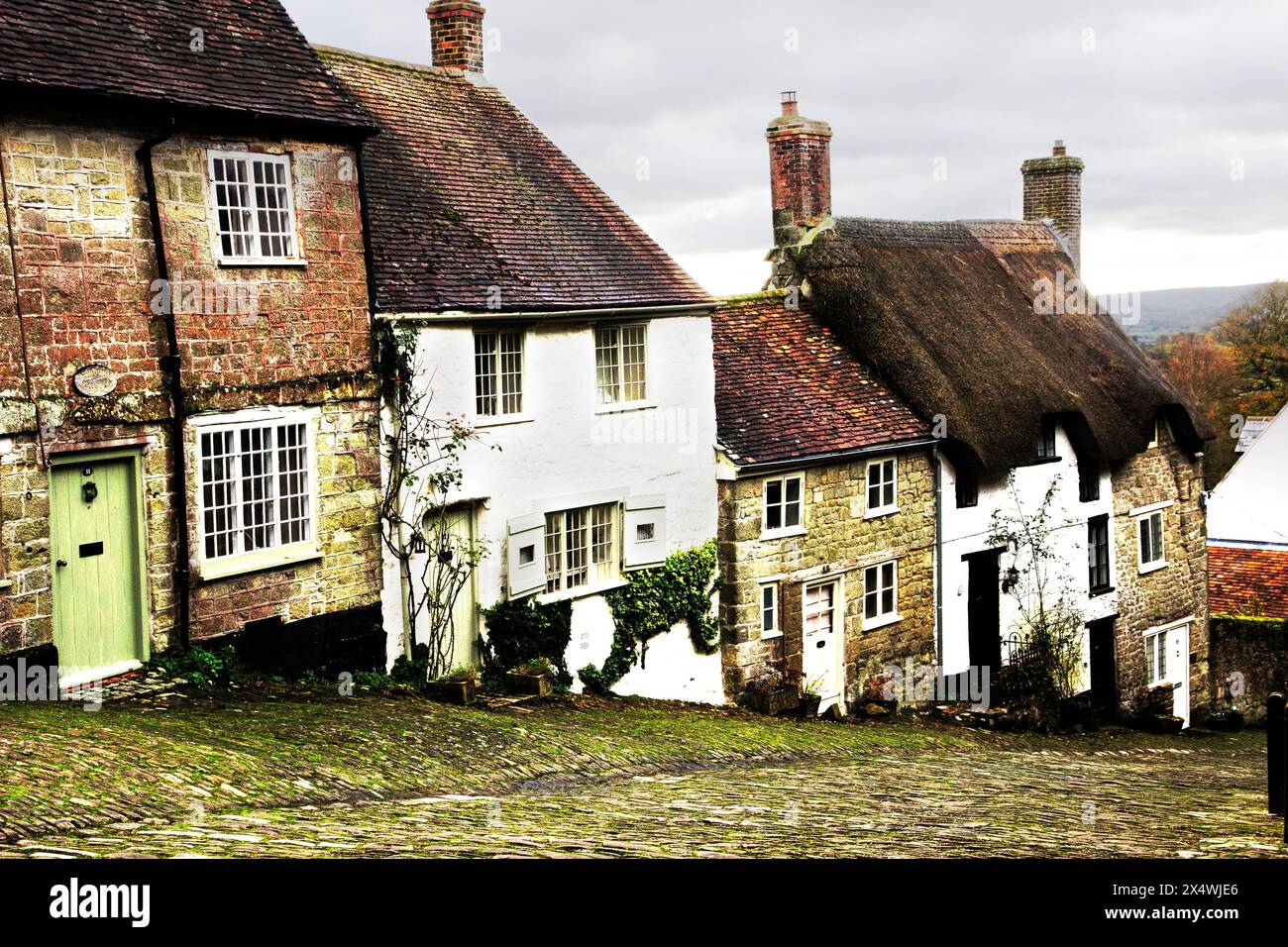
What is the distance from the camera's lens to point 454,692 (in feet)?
50.4

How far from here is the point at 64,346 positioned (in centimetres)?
1287

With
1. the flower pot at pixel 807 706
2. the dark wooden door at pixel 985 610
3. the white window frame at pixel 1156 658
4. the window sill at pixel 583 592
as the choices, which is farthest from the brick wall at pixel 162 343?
the white window frame at pixel 1156 658

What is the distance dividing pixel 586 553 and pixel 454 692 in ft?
13.3

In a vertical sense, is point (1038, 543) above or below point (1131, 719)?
above

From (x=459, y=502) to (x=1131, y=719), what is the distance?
49.4ft

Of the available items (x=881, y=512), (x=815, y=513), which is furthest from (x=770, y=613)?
(x=881, y=512)

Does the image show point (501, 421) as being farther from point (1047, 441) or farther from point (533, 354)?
point (1047, 441)

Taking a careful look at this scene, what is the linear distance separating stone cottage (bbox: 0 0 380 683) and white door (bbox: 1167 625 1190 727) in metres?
20.1

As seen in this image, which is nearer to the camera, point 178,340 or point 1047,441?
point 178,340

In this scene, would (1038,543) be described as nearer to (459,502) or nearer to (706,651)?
(706,651)

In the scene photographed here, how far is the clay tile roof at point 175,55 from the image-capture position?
12.7 meters

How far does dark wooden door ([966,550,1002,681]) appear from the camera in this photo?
2466cm

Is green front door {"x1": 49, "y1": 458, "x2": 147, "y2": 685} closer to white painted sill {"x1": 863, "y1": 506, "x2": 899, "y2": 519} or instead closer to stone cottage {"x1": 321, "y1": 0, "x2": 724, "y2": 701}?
stone cottage {"x1": 321, "y1": 0, "x2": 724, "y2": 701}
